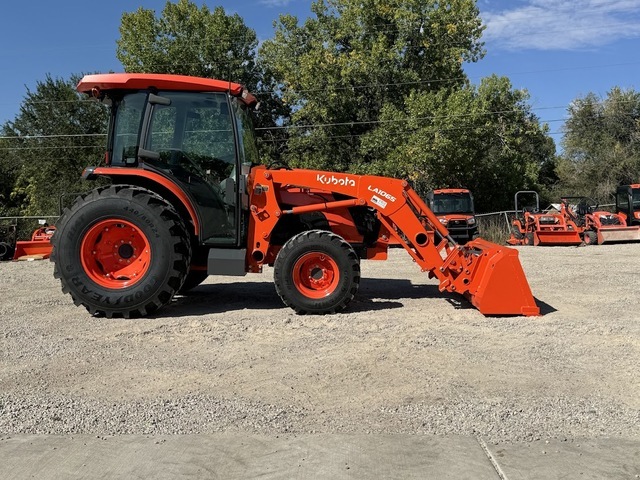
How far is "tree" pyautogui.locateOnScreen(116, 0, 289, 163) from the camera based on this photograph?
107ft

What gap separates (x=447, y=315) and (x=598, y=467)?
374 centimetres

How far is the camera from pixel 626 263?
1246cm

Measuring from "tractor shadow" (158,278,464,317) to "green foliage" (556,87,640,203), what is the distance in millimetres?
32405

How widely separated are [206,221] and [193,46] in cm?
2926

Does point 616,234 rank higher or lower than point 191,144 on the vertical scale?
lower

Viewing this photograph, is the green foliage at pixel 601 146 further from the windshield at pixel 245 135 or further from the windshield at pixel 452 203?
the windshield at pixel 245 135

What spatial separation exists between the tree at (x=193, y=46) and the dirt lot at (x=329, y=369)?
26219mm

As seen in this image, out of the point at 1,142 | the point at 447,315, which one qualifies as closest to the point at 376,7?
the point at 1,142

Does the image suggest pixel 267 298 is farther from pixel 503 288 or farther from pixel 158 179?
pixel 503 288

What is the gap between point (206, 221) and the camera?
7.04 meters

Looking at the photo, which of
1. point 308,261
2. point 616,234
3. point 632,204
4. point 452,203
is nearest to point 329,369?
point 308,261

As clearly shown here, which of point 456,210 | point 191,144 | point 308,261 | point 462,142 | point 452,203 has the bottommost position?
point 308,261

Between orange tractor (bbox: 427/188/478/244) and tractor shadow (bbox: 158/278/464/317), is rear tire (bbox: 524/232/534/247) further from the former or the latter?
tractor shadow (bbox: 158/278/464/317)

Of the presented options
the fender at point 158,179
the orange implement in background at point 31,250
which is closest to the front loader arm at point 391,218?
the fender at point 158,179
